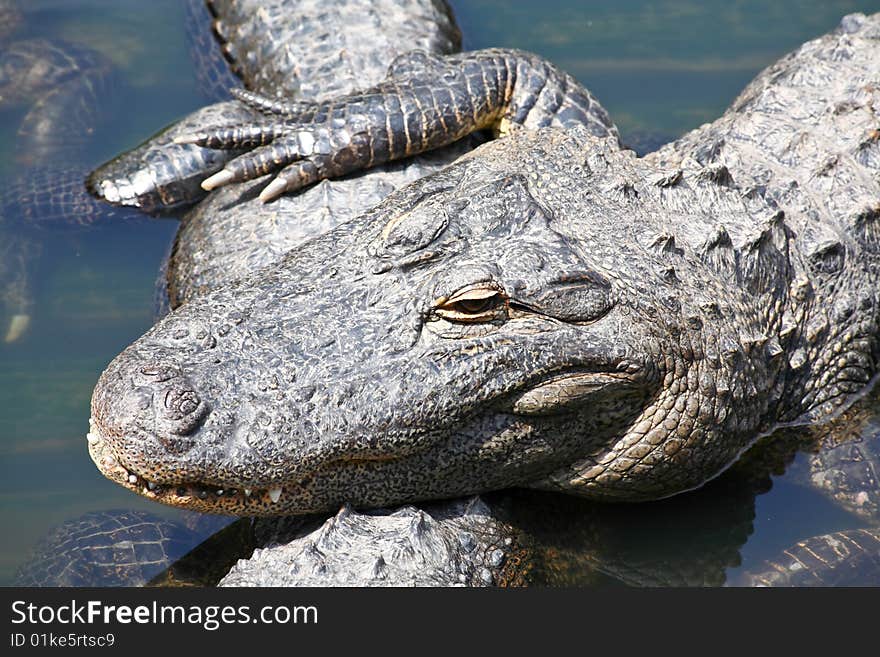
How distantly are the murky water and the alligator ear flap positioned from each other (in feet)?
3.72

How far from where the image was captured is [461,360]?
10.7ft

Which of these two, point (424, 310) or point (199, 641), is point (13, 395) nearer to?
point (199, 641)

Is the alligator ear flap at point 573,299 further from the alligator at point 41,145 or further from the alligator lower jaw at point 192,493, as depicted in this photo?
the alligator at point 41,145

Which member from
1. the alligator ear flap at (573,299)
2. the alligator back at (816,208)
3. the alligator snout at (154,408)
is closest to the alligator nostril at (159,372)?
the alligator snout at (154,408)

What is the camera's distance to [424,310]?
328cm

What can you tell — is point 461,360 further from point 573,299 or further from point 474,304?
point 573,299

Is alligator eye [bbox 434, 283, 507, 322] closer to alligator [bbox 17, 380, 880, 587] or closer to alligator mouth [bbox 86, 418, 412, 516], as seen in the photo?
alligator mouth [bbox 86, 418, 412, 516]

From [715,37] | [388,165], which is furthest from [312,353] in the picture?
[715,37]

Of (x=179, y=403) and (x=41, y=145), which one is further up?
(x=179, y=403)

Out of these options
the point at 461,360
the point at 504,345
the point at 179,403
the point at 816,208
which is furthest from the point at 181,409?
the point at 816,208

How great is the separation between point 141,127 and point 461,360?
11.7ft

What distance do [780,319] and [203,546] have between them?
235 centimetres

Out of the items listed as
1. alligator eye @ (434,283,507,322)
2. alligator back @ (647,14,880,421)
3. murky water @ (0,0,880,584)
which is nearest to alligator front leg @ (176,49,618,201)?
alligator back @ (647,14,880,421)

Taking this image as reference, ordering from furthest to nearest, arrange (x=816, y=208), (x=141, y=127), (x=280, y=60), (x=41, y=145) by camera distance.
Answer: (x=141, y=127) < (x=41, y=145) < (x=280, y=60) < (x=816, y=208)
